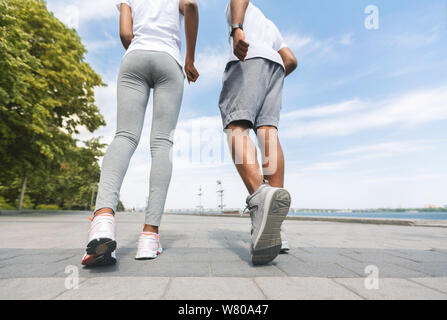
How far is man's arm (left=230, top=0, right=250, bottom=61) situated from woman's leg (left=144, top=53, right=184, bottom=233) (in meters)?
0.51

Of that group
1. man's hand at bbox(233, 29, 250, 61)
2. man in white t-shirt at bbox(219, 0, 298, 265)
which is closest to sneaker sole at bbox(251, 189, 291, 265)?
man in white t-shirt at bbox(219, 0, 298, 265)

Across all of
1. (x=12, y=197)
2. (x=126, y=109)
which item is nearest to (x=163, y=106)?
(x=126, y=109)

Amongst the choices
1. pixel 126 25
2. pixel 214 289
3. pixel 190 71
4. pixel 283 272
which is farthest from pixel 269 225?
pixel 126 25

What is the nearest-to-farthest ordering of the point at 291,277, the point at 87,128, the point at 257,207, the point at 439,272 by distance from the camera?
the point at 291,277
the point at 439,272
the point at 257,207
the point at 87,128

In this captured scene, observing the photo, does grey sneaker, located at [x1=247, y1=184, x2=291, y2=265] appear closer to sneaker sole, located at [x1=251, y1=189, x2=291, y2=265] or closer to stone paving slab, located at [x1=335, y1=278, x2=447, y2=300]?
sneaker sole, located at [x1=251, y1=189, x2=291, y2=265]

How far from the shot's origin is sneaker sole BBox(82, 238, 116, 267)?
53.1 inches

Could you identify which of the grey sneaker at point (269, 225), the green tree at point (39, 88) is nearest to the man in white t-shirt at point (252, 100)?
the grey sneaker at point (269, 225)

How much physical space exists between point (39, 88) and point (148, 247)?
10635mm

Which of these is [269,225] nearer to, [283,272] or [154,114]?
[283,272]

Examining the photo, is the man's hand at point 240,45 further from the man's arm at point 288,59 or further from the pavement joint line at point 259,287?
the pavement joint line at point 259,287

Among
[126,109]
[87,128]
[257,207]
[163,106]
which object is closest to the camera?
[257,207]

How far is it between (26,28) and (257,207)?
13.7 metres
